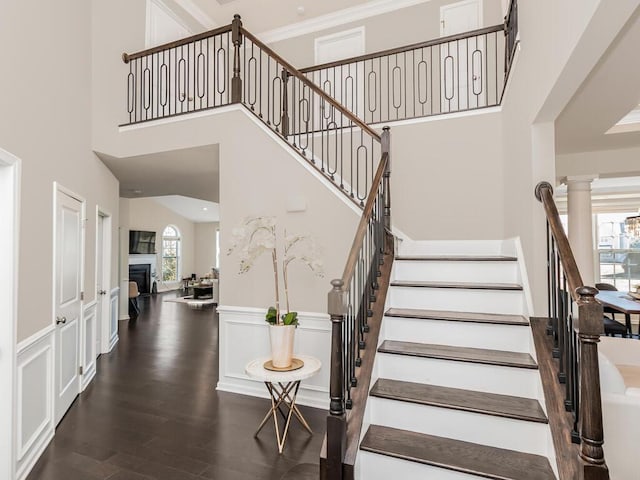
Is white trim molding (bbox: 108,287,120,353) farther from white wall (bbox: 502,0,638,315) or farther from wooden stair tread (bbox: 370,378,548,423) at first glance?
white wall (bbox: 502,0,638,315)

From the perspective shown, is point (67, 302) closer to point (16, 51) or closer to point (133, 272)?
point (16, 51)

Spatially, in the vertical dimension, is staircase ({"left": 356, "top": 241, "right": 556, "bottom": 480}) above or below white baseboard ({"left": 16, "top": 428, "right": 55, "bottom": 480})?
above

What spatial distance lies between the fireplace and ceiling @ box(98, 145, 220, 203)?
563 cm

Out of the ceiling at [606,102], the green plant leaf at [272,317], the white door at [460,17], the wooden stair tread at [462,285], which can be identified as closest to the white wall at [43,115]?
the green plant leaf at [272,317]

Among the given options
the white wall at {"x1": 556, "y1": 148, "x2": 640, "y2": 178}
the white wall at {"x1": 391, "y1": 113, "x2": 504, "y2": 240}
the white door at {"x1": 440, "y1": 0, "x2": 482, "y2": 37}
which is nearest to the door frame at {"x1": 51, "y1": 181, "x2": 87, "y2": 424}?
the white wall at {"x1": 391, "y1": 113, "x2": 504, "y2": 240}

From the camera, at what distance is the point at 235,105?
3.91m

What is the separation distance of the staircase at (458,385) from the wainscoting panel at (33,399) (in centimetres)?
227

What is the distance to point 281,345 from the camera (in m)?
2.90

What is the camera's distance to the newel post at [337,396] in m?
1.95

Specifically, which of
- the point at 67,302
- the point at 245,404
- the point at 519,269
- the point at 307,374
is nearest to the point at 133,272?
the point at 67,302

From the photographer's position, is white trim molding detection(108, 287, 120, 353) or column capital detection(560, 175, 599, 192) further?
white trim molding detection(108, 287, 120, 353)

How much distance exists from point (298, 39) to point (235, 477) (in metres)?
6.31

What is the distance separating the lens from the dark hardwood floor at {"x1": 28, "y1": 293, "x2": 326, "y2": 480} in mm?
2492

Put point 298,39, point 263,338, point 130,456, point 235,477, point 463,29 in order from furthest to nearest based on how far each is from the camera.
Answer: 1. point 298,39
2. point 463,29
3. point 263,338
4. point 130,456
5. point 235,477
